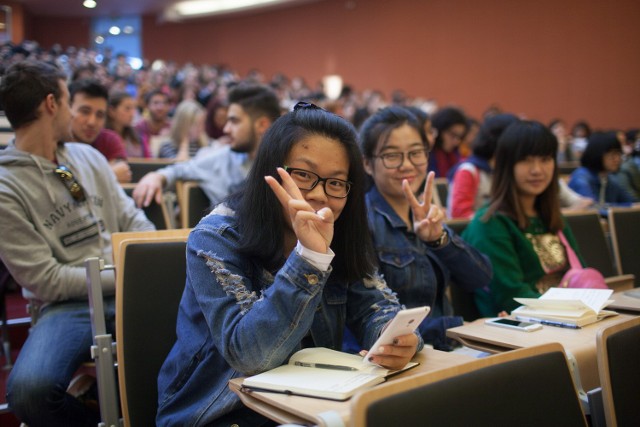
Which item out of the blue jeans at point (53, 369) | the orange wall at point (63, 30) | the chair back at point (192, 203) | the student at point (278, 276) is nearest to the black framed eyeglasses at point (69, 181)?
the blue jeans at point (53, 369)

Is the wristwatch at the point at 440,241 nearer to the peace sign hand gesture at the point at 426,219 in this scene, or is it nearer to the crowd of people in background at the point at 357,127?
the peace sign hand gesture at the point at 426,219

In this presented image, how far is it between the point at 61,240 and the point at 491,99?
10385mm

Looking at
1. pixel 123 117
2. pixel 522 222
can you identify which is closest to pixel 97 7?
pixel 123 117

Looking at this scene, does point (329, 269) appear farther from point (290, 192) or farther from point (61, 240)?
point (61, 240)

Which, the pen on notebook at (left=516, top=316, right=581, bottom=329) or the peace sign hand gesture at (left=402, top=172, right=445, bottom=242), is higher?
the peace sign hand gesture at (left=402, top=172, right=445, bottom=242)

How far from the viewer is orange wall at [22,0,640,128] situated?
9641 mm

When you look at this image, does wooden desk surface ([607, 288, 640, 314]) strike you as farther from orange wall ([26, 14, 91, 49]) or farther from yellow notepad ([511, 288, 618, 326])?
orange wall ([26, 14, 91, 49])

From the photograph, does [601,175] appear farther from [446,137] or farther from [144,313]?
[144,313]

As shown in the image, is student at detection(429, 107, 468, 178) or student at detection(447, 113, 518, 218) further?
student at detection(429, 107, 468, 178)

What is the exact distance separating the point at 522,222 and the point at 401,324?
4.56 feet

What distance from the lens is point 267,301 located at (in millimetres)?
1177

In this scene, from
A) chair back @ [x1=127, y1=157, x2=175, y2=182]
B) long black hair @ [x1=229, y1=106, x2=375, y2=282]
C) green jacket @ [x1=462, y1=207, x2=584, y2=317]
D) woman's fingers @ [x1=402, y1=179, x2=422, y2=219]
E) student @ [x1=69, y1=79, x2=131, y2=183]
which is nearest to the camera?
long black hair @ [x1=229, y1=106, x2=375, y2=282]

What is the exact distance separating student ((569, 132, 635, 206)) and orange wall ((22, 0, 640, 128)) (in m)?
4.93

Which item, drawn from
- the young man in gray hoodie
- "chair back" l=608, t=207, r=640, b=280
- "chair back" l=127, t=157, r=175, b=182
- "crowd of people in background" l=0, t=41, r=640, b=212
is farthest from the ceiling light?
"chair back" l=608, t=207, r=640, b=280
